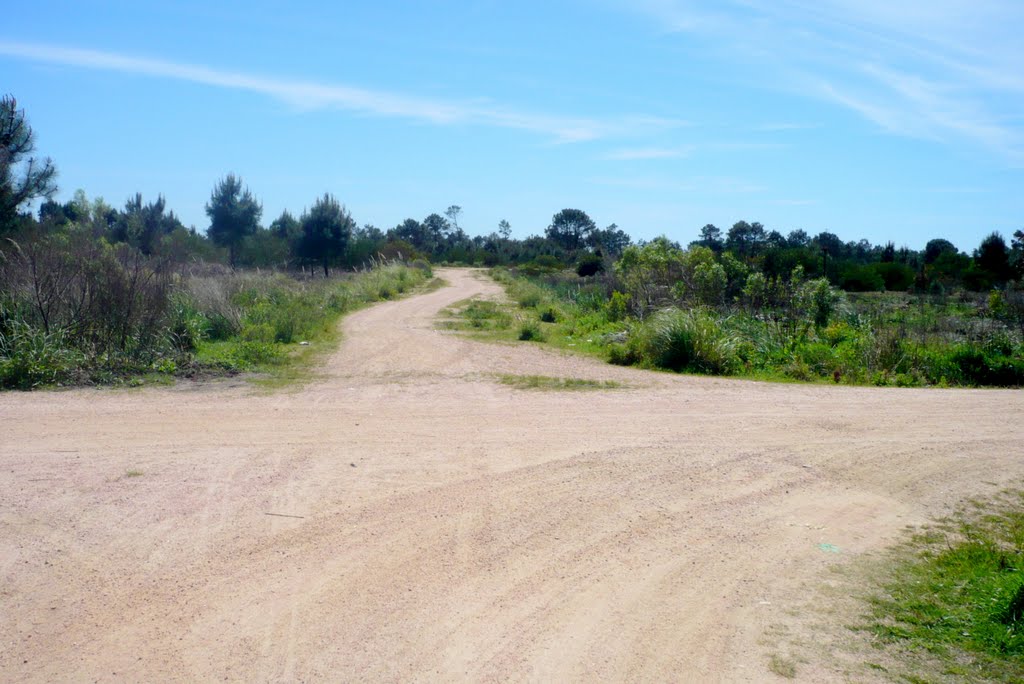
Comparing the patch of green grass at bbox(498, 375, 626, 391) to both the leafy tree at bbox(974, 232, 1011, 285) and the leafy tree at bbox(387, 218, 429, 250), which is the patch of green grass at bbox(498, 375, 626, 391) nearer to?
the leafy tree at bbox(974, 232, 1011, 285)

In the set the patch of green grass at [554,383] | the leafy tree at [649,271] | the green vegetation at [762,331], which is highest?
the leafy tree at [649,271]

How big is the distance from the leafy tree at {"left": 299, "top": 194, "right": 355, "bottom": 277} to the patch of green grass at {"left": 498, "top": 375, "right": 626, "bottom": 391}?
36210 mm

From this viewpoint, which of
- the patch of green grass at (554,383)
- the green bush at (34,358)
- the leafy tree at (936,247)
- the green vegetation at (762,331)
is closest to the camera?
the green bush at (34,358)

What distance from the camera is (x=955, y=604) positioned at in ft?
17.4

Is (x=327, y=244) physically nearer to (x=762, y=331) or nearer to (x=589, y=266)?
(x=589, y=266)

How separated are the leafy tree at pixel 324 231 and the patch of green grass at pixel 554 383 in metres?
36.2

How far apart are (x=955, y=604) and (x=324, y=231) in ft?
151

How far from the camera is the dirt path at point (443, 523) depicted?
15.1 feet

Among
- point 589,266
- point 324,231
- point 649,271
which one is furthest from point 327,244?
point 649,271

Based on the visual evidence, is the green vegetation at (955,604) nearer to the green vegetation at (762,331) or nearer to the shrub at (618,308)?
the green vegetation at (762,331)

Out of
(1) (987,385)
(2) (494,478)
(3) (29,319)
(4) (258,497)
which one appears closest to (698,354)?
(1) (987,385)

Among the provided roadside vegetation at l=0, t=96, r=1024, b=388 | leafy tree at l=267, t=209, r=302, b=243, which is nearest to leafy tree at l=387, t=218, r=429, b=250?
leafy tree at l=267, t=209, r=302, b=243

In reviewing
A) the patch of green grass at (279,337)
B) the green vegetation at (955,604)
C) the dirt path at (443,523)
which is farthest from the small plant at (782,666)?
the patch of green grass at (279,337)

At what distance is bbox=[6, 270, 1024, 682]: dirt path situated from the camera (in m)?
4.59
